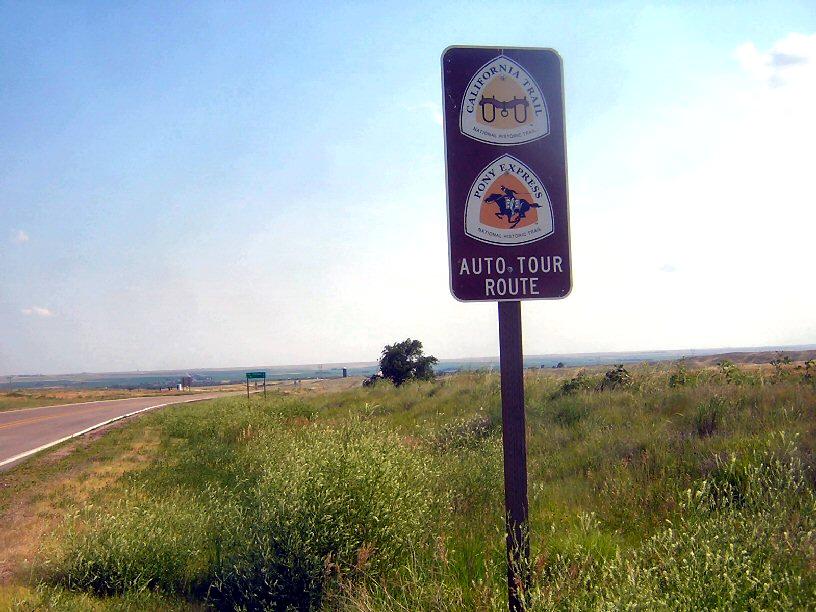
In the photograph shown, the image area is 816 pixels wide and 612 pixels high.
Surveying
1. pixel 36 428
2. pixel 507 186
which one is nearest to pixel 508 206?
pixel 507 186

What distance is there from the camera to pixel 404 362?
31.5 meters

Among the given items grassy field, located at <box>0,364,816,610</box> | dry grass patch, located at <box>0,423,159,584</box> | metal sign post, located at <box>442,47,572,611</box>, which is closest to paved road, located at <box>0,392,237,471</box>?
dry grass patch, located at <box>0,423,159,584</box>

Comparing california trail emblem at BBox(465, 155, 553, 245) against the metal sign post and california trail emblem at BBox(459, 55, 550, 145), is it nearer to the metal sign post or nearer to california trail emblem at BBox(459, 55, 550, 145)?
the metal sign post

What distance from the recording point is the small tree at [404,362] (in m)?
31.0

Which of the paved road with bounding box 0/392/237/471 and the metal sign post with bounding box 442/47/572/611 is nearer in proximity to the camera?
the metal sign post with bounding box 442/47/572/611

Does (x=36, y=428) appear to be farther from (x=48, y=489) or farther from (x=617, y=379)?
(x=617, y=379)

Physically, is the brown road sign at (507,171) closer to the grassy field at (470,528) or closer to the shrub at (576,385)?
the grassy field at (470,528)

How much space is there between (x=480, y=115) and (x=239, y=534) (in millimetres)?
→ 3627

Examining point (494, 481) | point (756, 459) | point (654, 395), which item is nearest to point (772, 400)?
point (654, 395)

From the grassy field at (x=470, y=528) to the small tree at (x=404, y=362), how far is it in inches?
851

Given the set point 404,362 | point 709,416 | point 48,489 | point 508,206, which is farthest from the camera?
point 404,362

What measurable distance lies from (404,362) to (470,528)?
26265mm

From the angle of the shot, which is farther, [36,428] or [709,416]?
[36,428]

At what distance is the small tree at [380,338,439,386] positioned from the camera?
31.0m
